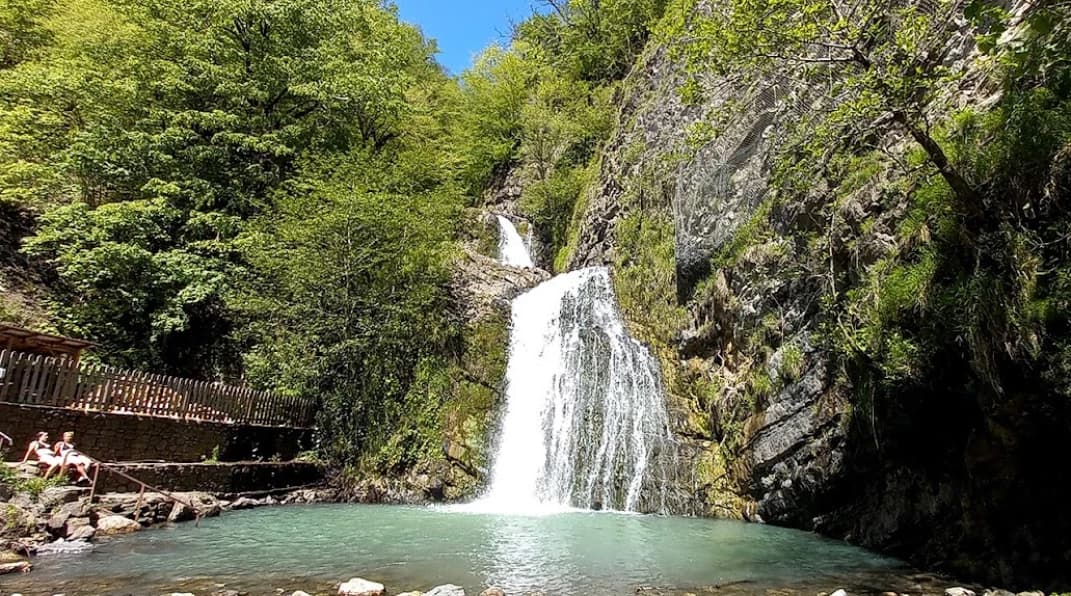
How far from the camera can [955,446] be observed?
833 centimetres

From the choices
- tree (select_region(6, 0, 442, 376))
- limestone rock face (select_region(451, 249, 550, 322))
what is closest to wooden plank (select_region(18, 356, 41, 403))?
tree (select_region(6, 0, 442, 376))

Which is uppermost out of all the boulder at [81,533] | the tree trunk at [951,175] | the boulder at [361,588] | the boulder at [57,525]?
the tree trunk at [951,175]

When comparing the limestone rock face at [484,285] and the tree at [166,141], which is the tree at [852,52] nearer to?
the limestone rock face at [484,285]

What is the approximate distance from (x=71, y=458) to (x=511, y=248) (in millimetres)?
18702

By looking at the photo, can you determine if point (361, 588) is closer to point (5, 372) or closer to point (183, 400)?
point (5, 372)

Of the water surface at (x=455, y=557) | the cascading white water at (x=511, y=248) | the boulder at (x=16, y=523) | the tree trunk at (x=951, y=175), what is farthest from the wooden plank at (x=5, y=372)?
the cascading white water at (x=511, y=248)

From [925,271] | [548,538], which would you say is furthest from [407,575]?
[925,271]

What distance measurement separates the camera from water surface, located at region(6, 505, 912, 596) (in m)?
6.55

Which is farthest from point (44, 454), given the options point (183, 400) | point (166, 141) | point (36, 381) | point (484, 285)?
point (166, 141)

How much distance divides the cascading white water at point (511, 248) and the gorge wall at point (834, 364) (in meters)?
8.53

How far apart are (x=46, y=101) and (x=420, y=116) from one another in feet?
46.9

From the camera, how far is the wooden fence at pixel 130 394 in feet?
37.9

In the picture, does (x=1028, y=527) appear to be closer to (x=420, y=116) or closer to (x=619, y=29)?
(x=420, y=116)

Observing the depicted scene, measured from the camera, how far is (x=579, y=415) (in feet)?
50.0
